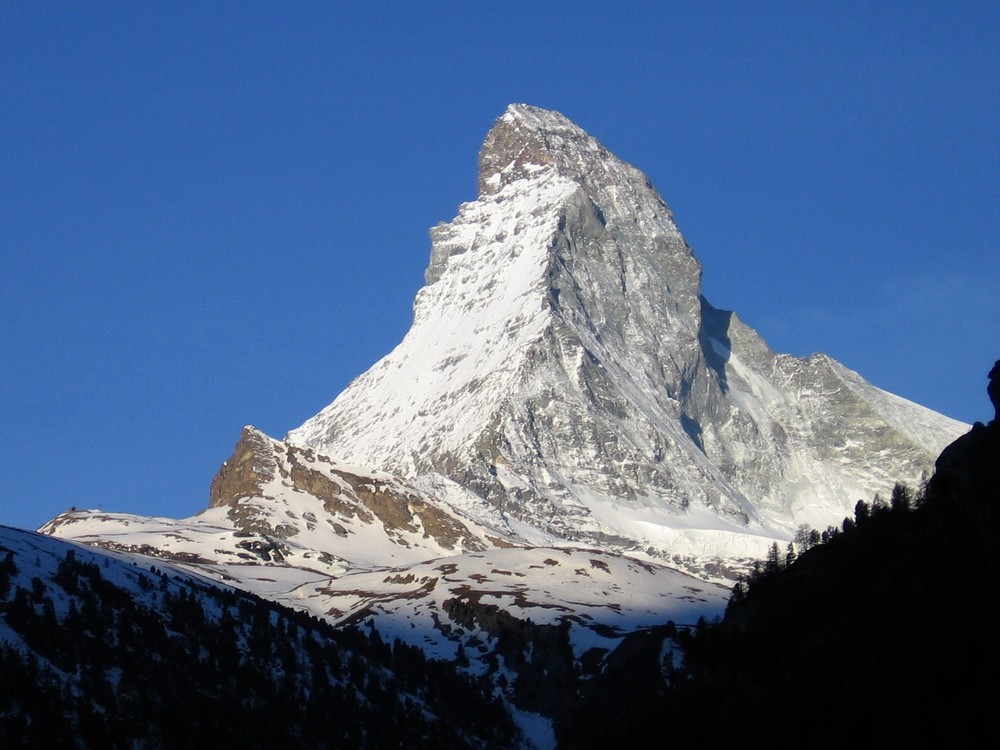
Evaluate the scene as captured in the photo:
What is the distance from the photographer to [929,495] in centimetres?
15325

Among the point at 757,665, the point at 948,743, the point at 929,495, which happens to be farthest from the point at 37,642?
the point at 948,743

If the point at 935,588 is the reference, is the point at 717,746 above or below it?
below

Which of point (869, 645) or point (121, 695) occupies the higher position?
point (121, 695)

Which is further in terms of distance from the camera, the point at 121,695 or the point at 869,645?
the point at 121,695

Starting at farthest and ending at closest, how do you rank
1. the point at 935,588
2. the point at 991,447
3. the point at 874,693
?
the point at 991,447
the point at 935,588
the point at 874,693

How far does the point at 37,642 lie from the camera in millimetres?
177125

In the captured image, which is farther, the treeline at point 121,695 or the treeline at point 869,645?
the treeline at point 121,695

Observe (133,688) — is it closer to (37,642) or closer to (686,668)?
(37,642)

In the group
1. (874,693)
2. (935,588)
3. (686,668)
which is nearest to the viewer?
(874,693)

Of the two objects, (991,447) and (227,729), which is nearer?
(991,447)

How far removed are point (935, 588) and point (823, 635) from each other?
9.50 meters

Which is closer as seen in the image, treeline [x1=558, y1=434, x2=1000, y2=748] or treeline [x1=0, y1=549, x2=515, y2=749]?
treeline [x1=558, y1=434, x2=1000, y2=748]

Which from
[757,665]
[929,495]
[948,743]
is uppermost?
[929,495]

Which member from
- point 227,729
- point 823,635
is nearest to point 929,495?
point 823,635
